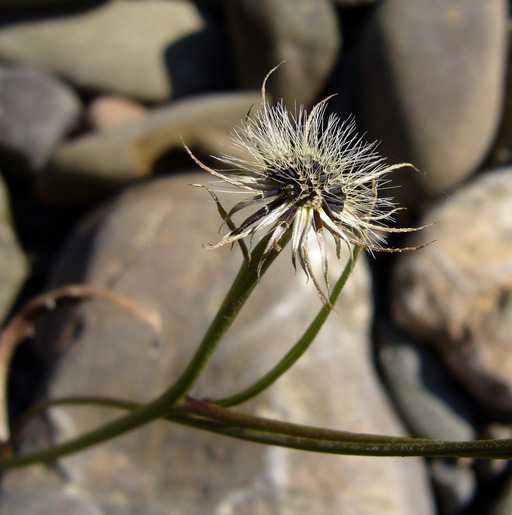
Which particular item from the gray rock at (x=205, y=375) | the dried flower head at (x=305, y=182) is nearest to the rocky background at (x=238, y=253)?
the gray rock at (x=205, y=375)

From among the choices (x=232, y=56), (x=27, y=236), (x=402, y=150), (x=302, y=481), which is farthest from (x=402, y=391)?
(x=27, y=236)

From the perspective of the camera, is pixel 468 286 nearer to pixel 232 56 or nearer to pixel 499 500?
pixel 499 500

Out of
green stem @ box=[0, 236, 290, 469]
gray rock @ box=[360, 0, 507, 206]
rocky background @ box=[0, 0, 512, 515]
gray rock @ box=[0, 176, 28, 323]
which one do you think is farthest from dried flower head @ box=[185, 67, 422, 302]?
gray rock @ box=[0, 176, 28, 323]

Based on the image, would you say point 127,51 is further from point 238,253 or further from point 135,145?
point 238,253

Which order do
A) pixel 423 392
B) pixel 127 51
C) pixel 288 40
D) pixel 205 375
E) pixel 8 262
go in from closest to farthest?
pixel 205 375 → pixel 288 40 → pixel 423 392 → pixel 8 262 → pixel 127 51

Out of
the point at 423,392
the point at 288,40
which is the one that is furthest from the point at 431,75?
the point at 423,392

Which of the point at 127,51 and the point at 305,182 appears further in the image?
the point at 127,51

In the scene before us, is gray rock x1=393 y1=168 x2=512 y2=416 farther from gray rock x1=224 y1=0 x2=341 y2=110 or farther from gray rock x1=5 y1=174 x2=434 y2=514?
gray rock x1=224 y1=0 x2=341 y2=110

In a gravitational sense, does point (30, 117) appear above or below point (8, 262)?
above
